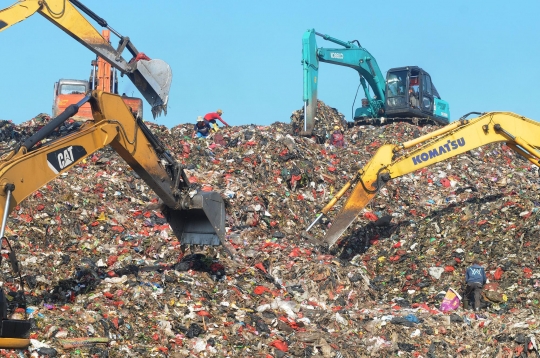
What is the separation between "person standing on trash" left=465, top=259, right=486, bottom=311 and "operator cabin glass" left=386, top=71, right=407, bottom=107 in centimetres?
1024

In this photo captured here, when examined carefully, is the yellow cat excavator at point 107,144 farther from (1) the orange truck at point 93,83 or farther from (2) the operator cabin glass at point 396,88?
(2) the operator cabin glass at point 396,88

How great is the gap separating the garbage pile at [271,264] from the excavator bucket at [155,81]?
4.77 ft

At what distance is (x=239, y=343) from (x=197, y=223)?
2.09 meters

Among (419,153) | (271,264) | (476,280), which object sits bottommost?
(476,280)

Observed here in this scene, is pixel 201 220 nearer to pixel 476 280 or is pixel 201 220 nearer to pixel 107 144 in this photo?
pixel 107 144

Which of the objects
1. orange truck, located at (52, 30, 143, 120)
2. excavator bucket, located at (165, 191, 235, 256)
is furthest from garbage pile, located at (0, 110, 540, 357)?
orange truck, located at (52, 30, 143, 120)

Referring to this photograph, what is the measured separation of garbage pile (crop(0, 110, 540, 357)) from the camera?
978 centimetres

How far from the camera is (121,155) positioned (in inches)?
394

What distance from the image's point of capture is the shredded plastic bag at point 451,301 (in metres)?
12.1

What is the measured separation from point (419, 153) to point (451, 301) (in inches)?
108

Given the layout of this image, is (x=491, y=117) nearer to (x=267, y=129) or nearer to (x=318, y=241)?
(x=318, y=241)

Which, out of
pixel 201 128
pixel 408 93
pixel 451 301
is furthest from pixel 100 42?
pixel 408 93

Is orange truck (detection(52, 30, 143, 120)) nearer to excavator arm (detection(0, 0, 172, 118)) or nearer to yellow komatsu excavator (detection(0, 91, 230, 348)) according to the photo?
excavator arm (detection(0, 0, 172, 118))

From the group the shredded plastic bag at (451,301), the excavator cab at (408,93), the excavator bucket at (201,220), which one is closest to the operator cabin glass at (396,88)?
the excavator cab at (408,93)
